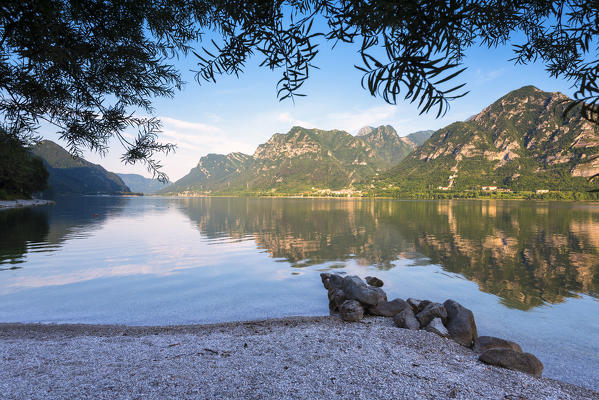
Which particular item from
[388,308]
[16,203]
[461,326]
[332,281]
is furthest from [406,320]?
[16,203]

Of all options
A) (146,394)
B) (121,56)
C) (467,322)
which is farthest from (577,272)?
(121,56)

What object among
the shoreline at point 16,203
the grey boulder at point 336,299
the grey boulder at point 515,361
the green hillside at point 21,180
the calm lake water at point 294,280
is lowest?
the calm lake water at point 294,280

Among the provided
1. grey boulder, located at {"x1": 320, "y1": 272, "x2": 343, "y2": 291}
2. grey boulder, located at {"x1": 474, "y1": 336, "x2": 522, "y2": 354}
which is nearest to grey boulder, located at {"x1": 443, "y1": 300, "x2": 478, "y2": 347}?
grey boulder, located at {"x1": 474, "y1": 336, "x2": 522, "y2": 354}

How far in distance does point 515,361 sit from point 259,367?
631 cm

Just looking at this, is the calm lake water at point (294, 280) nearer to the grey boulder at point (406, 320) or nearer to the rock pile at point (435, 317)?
the rock pile at point (435, 317)

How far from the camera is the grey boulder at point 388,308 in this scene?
11381mm

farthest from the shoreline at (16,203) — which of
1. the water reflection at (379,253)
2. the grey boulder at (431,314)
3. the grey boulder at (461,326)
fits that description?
the grey boulder at (461,326)

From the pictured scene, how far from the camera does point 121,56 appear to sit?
6051mm

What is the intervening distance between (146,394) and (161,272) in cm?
1568

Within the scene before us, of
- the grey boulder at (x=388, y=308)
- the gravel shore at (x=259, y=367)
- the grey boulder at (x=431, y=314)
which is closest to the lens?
the gravel shore at (x=259, y=367)

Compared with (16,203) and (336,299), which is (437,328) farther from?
(16,203)

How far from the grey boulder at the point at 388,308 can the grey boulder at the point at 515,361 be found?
3877 mm

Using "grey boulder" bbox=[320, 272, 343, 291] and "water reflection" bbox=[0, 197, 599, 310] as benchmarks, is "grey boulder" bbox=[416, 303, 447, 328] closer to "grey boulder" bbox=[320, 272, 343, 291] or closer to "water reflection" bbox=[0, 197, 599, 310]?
"grey boulder" bbox=[320, 272, 343, 291]

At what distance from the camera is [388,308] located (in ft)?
37.9
